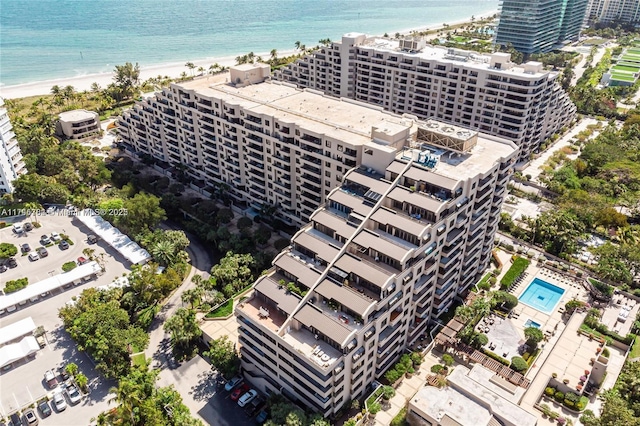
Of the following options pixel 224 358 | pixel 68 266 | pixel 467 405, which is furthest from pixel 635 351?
pixel 68 266

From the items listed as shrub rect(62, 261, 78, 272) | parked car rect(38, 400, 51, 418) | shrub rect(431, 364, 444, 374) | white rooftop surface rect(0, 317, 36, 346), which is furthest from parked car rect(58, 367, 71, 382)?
shrub rect(431, 364, 444, 374)

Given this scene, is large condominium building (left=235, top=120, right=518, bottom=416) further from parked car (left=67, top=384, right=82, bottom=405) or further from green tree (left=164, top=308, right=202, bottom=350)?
parked car (left=67, top=384, right=82, bottom=405)

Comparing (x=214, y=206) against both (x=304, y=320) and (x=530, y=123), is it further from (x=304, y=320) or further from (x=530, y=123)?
(x=530, y=123)

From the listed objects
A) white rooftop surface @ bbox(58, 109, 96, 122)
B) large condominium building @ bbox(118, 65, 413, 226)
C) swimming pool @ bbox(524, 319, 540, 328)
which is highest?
large condominium building @ bbox(118, 65, 413, 226)

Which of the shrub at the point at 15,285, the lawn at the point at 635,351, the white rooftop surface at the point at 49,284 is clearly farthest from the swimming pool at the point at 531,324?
the shrub at the point at 15,285

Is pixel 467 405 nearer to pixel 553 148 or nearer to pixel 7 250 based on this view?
pixel 7 250
